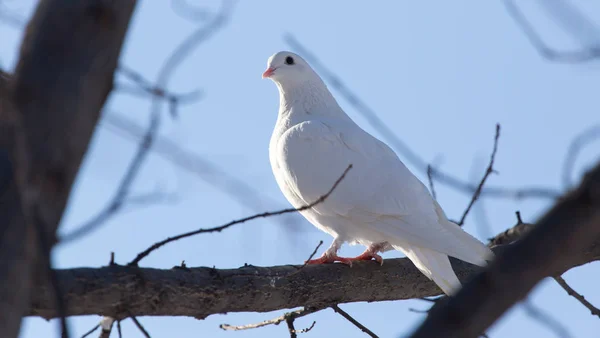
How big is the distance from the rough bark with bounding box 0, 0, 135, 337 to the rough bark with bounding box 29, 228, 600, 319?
1.61 meters

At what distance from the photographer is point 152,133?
7.20 feet

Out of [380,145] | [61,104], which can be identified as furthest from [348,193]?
[61,104]

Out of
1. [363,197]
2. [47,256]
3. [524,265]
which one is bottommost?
[524,265]

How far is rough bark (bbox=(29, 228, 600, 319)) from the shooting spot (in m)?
3.51

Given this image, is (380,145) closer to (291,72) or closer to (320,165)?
(320,165)

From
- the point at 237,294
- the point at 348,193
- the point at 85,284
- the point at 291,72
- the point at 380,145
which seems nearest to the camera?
the point at 85,284

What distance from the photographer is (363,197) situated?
596cm

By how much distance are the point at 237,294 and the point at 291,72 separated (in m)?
3.59

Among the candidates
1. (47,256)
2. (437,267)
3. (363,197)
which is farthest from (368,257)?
(47,256)

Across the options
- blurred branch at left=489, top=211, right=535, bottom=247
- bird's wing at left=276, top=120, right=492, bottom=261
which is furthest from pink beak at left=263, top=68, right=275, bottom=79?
blurred branch at left=489, top=211, right=535, bottom=247

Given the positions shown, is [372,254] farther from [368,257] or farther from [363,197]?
[363,197]

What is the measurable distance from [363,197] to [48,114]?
14.2 feet

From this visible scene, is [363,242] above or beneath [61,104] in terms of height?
above

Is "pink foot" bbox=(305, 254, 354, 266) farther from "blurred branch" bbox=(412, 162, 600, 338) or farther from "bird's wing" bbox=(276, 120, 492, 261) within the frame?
"blurred branch" bbox=(412, 162, 600, 338)
